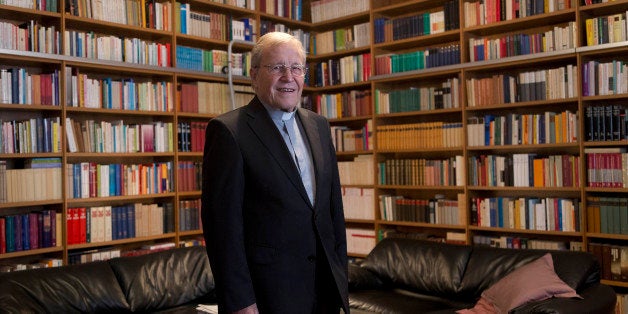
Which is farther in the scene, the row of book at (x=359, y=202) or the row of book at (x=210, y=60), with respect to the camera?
the row of book at (x=359, y=202)

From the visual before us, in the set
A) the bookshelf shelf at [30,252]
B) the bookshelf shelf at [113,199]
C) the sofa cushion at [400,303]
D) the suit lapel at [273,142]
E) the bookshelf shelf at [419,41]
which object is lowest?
the sofa cushion at [400,303]

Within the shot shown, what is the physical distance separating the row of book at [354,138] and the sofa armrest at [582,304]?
2.69m

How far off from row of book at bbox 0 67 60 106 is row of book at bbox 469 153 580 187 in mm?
3286

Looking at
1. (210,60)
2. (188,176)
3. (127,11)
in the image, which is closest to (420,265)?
(188,176)

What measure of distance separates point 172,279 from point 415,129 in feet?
8.57

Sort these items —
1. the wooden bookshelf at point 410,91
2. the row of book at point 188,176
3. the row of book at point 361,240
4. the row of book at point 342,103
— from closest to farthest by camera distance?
the wooden bookshelf at point 410,91
the row of book at point 188,176
the row of book at point 361,240
the row of book at point 342,103

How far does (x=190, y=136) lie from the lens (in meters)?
5.20

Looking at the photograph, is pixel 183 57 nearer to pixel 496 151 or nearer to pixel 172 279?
pixel 172 279

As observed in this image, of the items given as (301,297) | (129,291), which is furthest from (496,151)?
(301,297)

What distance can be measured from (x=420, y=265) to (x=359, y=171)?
1.80 metres

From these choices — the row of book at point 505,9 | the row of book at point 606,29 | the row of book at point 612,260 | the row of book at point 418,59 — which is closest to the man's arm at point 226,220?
the row of book at point 612,260

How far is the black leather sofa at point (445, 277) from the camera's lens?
11.4 ft

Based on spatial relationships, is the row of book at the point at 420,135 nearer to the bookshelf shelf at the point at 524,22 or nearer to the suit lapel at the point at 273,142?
the bookshelf shelf at the point at 524,22

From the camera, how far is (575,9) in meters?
4.46
